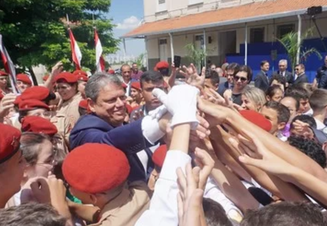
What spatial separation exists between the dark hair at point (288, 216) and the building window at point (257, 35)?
18.5 meters

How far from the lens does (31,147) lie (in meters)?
1.80

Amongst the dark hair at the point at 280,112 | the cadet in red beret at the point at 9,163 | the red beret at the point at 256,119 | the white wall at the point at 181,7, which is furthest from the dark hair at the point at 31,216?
the white wall at the point at 181,7

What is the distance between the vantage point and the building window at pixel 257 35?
18688 millimetres

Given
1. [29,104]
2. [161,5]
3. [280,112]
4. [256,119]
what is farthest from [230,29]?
[256,119]

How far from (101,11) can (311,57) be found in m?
9.34

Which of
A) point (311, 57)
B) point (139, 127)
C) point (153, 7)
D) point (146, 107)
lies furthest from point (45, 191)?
point (153, 7)

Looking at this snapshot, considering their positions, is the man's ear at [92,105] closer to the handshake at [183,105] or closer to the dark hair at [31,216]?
the handshake at [183,105]

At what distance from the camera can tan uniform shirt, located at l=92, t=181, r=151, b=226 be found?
140 centimetres

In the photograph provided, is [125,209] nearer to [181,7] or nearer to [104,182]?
[104,182]

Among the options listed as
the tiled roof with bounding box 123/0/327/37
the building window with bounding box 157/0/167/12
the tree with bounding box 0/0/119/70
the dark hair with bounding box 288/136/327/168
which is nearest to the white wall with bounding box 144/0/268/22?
the building window with bounding box 157/0/167/12

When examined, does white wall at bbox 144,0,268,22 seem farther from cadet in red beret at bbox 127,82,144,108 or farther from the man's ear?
the man's ear

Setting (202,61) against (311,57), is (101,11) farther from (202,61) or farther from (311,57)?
(311,57)

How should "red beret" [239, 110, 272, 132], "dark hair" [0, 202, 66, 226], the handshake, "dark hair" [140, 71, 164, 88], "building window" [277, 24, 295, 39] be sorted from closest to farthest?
"dark hair" [0, 202, 66, 226]
the handshake
"red beret" [239, 110, 272, 132]
"dark hair" [140, 71, 164, 88]
"building window" [277, 24, 295, 39]

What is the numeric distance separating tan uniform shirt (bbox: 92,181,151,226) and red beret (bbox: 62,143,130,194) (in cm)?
8
